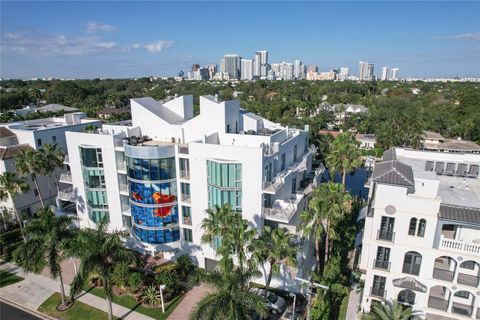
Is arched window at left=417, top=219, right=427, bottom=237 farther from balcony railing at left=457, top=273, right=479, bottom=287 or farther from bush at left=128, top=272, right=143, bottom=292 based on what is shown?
bush at left=128, top=272, right=143, bottom=292

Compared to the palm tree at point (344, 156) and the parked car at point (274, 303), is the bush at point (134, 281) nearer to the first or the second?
the parked car at point (274, 303)

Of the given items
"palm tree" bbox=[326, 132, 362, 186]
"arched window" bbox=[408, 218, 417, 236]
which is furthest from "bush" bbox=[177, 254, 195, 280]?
"palm tree" bbox=[326, 132, 362, 186]

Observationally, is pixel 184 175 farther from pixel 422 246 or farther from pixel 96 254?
pixel 422 246

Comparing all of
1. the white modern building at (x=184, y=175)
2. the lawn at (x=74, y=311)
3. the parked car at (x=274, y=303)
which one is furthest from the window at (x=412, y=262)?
the lawn at (x=74, y=311)

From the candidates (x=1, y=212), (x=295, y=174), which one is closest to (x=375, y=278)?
(x=295, y=174)

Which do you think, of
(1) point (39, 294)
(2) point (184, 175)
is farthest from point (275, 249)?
(1) point (39, 294)

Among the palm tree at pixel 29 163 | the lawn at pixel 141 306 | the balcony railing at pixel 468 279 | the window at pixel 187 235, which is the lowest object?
the lawn at pixel 141 306
